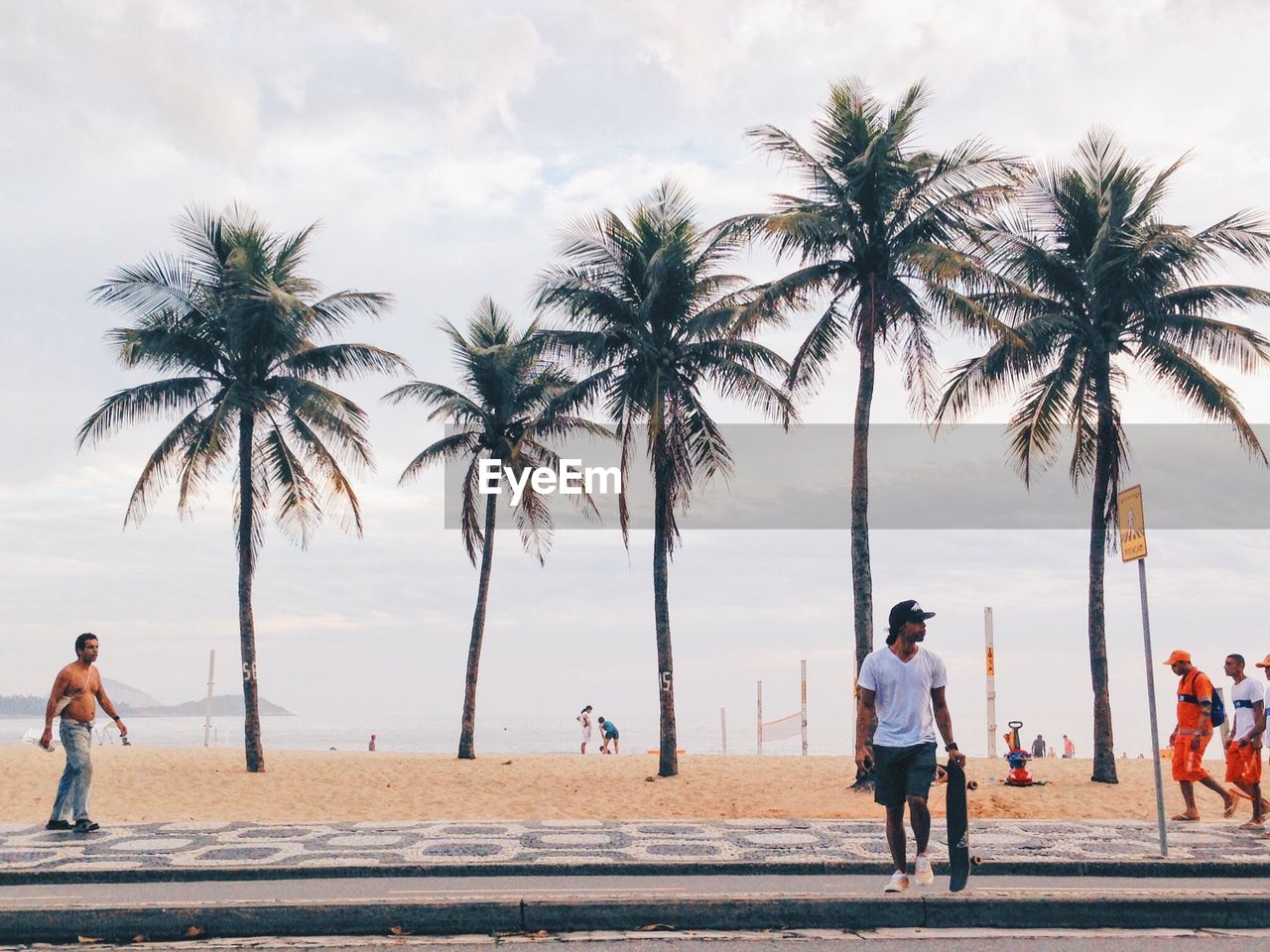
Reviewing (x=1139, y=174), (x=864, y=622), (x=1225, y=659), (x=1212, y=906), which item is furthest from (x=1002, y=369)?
(x=1212, y=906)

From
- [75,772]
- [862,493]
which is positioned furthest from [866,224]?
[75,772]

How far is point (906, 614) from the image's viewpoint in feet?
27.7

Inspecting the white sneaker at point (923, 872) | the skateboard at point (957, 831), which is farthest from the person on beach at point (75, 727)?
the skateboard at point (957, 831)

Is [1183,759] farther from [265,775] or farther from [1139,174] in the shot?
[265,775]

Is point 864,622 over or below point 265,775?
over

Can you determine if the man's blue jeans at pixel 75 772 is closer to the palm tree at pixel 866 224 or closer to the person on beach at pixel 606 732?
the palm tree at pixel 866 224

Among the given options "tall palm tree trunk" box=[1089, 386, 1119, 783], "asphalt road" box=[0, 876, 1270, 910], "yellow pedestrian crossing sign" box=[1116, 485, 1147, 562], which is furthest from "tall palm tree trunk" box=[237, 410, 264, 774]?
"yellow pedestrian crossing sign" box=[1116, 485, 1147, 562]

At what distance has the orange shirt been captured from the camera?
13.7 m

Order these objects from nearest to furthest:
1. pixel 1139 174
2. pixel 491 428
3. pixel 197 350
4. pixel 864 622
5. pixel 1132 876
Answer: pixel 1132 876 < pixel 864 622 < pixel 1139 174 < pixel 197 350 < pixel 491 428

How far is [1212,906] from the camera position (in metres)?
8.12

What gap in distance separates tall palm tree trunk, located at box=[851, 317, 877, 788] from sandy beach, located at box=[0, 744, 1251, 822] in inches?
122

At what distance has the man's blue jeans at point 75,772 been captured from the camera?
1333cm

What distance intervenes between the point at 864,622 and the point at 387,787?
9.14 m

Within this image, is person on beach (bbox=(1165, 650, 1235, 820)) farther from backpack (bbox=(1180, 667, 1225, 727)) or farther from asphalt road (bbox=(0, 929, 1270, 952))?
asphalt road (bbox=(0, 929, 1270, 952))
